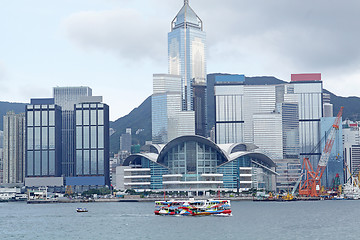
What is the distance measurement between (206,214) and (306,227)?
27154mm

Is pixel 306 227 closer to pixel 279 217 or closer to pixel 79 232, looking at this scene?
pixel 279 217

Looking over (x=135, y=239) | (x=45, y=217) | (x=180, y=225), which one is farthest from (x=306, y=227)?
(x=45, y=217)

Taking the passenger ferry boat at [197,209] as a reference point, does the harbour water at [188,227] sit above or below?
below

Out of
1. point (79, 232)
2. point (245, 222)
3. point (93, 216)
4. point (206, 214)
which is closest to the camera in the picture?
point (79, 232)

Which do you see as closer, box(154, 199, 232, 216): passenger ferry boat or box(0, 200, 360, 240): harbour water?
box(0, 200, 360, 240): harbour water

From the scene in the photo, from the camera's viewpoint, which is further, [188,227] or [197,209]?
[197,209]

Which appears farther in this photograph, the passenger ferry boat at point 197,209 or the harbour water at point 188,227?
the passenger ferry boat at point 197,209

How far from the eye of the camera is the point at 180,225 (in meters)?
117

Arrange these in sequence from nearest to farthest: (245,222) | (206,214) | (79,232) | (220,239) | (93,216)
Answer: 1. (220,239)
2. (79,232)
3. (245,222)
4. (206,214)
5. (93,216)

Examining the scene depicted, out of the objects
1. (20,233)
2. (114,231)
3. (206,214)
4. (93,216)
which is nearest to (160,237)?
(114,231)

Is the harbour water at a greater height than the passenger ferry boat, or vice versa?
the passenger ferry boat

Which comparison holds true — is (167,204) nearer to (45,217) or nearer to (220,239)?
(45,217)

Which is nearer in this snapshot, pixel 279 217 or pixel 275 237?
pixel 275 237

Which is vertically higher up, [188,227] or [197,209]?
[197,209]
